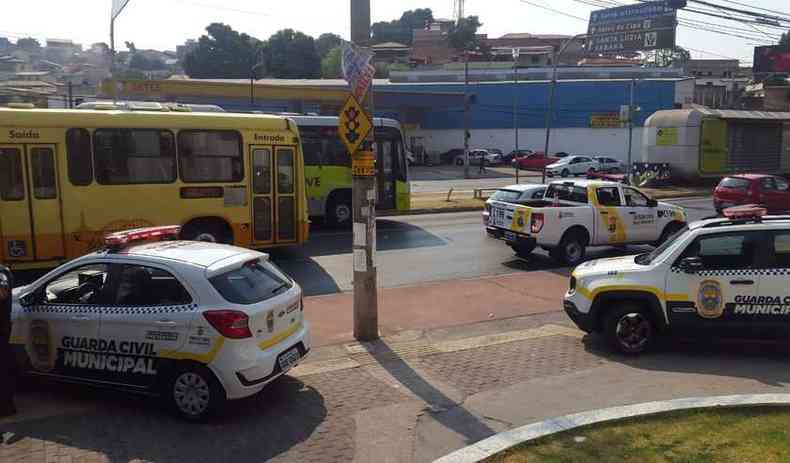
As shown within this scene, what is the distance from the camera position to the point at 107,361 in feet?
22.2

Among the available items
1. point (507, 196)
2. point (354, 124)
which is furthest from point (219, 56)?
point (354, 124)

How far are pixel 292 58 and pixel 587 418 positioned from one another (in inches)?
3589

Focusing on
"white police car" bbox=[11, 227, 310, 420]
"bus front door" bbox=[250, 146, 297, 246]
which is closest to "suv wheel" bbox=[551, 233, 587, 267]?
"bus front door" bbox=[250, 146, 297, 246]

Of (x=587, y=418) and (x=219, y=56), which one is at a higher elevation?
(x=219, y=56)

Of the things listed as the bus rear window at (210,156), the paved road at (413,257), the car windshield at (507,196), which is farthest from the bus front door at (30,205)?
the car windshield at (507,196)

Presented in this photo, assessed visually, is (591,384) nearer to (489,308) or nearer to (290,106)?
(489,308)

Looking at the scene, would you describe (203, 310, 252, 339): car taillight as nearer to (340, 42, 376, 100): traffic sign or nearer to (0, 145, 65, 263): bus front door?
(340, 42, 376, 100): traffic sign

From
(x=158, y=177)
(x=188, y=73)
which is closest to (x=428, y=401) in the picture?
(x=158, y=177)

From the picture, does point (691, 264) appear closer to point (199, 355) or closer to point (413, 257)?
point (199, 355)

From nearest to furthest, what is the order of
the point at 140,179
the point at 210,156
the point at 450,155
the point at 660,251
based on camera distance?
the point at 660,251 → the point at 140,179 → the point at 210,156 → the point at 450,155

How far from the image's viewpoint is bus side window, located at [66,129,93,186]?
13.0m

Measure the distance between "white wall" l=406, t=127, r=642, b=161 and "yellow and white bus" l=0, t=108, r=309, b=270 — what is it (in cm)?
4626

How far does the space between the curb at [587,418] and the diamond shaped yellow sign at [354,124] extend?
4324 millimetres

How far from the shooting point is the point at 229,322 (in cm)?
639
